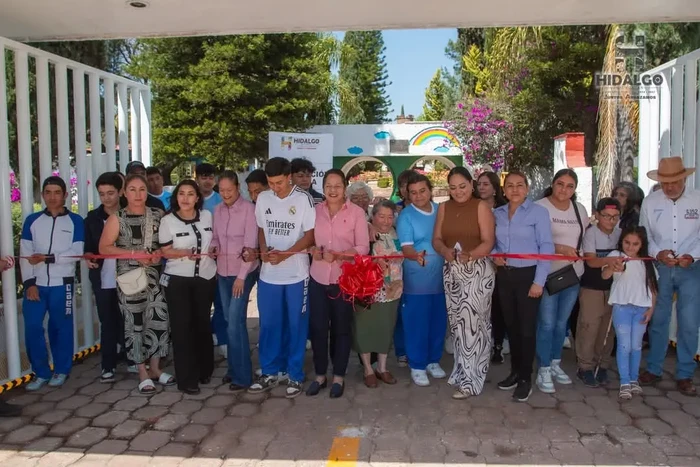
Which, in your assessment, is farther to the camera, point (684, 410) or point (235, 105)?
point (235, 105)

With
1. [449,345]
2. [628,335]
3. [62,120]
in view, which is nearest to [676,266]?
[628,335]

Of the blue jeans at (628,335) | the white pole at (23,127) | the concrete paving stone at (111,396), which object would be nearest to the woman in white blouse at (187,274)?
the concrete paving stone at (111,396)

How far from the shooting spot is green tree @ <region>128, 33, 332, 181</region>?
1636cm

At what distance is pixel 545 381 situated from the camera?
5195 millimetres

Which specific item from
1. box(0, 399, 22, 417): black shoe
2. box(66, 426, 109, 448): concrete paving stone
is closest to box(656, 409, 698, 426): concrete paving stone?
box(66, 426, 109, 448): concrete paving stone

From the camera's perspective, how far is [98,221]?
221 inches

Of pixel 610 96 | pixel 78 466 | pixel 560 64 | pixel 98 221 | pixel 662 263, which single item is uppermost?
pixel 560 64

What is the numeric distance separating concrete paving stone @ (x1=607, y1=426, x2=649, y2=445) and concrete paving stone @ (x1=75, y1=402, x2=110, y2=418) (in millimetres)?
3850

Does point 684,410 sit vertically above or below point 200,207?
below

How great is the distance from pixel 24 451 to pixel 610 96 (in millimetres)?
10544

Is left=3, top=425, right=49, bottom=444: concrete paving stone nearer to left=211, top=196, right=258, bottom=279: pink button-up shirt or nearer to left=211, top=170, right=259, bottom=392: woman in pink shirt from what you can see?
left=211, top=170, right=259, bottom=392: woman in pink shirt

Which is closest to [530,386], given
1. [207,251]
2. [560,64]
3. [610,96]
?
[207,251]

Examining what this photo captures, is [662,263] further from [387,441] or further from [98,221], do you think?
[98,221]

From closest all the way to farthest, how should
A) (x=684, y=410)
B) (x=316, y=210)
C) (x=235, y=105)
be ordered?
(x=684, y=410), (x=316, y=210), (x=235, y=105)
